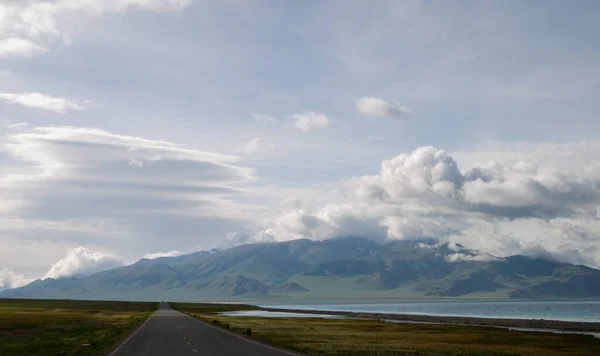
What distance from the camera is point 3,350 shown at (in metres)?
51.1

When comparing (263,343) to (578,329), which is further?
(578,329)

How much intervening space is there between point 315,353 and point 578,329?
8630cm

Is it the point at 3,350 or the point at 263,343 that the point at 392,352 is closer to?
the point at 263,343

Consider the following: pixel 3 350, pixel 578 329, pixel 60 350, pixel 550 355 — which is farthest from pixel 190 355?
pixel 578 329

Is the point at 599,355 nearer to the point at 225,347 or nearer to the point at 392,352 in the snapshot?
the point at 392,352

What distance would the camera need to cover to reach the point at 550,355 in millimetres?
50906

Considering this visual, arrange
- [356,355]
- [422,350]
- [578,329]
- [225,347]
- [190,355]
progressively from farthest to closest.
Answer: [578,329]
[422,350]
[225,347]
[356,355]
[190,355]

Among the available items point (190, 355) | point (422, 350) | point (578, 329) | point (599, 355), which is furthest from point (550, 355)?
point (578, 329)

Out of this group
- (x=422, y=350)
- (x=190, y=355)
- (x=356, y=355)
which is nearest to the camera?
(x=190, y=355)

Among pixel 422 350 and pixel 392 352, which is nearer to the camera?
pixel 392 352

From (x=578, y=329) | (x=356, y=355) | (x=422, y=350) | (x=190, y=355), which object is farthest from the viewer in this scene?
(x=578, y=329)

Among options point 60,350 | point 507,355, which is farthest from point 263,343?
point 507,355

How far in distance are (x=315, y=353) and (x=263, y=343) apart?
10.3 m

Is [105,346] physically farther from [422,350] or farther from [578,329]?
[578,329]
